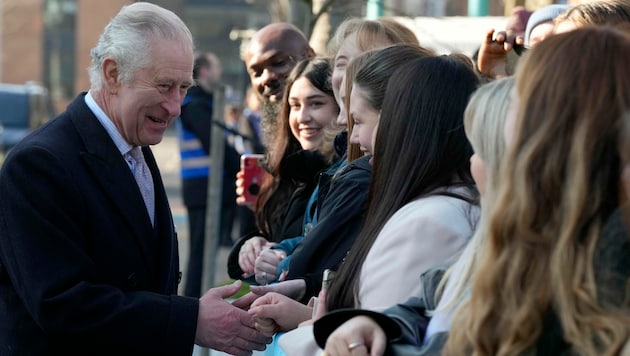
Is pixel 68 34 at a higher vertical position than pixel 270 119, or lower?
lower

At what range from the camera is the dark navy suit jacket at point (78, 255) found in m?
3.04

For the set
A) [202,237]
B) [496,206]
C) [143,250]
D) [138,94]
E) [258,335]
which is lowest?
[202,237]

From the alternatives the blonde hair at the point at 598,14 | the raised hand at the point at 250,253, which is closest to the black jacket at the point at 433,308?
the blonde hair at the point at 598,14

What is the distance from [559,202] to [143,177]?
6.17 feet

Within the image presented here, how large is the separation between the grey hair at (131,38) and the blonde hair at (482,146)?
1401 mm

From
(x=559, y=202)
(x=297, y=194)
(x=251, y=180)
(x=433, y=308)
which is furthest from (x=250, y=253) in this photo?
(x=559, y=202)

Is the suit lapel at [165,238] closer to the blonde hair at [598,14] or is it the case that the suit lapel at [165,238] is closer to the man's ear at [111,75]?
the man's ear at [111,75]

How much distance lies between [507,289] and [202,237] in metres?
7.22

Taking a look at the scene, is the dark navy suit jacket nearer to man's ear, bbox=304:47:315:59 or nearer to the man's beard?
the man's beard

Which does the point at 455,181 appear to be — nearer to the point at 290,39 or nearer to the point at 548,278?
the point at 548,278

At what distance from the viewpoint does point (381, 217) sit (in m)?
2.84

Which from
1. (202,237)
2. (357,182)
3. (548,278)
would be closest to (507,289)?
(548,278)

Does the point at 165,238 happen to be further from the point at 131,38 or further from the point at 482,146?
the point at 482,146

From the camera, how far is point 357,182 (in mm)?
3402
